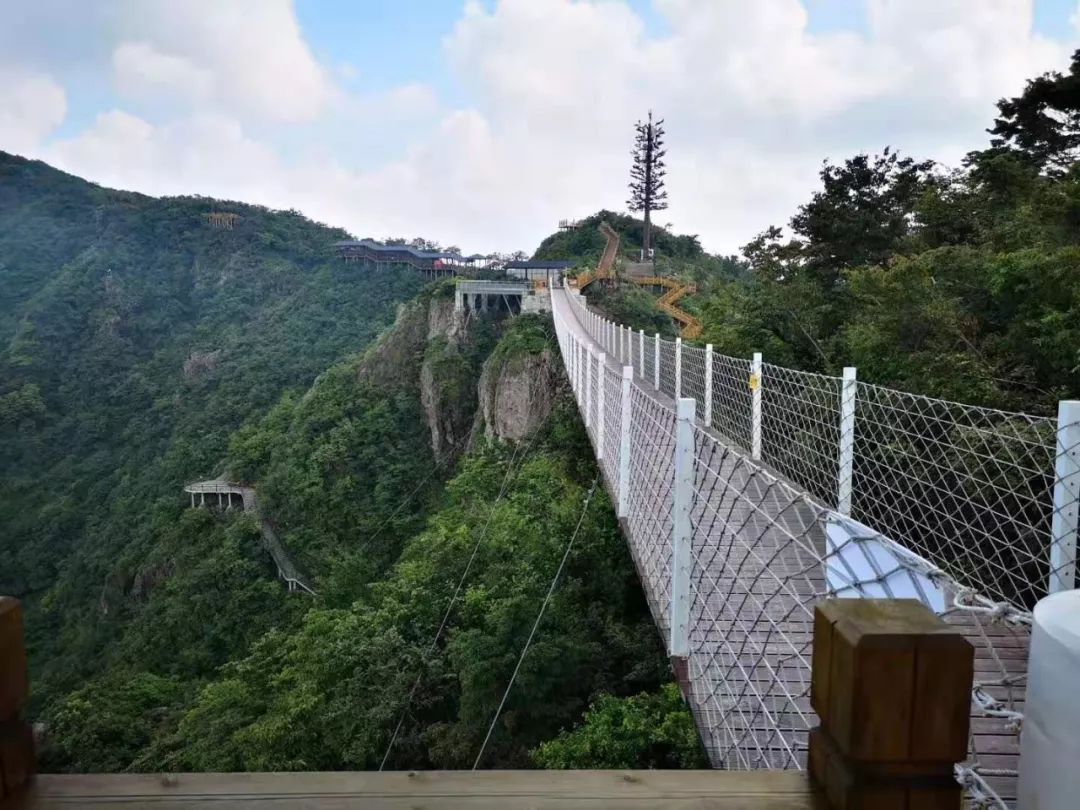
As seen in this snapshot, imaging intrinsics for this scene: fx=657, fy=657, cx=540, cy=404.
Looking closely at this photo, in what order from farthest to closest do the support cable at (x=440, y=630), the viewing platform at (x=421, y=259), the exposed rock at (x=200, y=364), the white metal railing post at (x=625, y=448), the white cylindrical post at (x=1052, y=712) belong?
the viewing platform at (x=421, y=259)
the exposed rock at (x=200, y=364)
the support cable at (x=440, y=630)
the white metal railing post at (x=625, y=448)
the white cylindrical post at (x=1052, y=712)

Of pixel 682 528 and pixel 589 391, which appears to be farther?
pixel 589 391

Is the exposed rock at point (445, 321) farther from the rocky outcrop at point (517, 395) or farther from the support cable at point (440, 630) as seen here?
the support cable at point (440, 630)

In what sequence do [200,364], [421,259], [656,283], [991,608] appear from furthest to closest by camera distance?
[421,259]
[200,364]
[656,283]
[991,608]

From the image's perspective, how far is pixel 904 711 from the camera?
64 centimetres

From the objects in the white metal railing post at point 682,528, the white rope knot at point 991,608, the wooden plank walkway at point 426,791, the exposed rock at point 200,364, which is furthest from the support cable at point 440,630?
the exposed rock at point 200,364

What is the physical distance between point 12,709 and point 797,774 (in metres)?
0.91

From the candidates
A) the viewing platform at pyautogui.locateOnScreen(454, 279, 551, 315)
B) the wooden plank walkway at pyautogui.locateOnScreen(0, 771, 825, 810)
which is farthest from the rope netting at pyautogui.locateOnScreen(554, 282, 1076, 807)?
the viewing platform at pyautogui.locateOnScreen(454, 279, 551, 315)

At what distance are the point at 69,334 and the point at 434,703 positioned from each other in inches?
1576

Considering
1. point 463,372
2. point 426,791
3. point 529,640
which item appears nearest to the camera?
point 426,791

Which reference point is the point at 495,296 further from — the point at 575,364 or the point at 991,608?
the point at 991,608

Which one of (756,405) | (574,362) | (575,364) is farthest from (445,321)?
(756,405)

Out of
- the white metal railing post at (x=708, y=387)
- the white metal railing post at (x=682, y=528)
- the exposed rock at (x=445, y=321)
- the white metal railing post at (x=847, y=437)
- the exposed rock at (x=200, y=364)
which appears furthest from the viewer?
the exposed rock at (x=200, y=364)

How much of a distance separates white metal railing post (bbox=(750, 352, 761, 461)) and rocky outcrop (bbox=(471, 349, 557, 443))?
894 centimetres

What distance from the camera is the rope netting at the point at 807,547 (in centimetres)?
132
